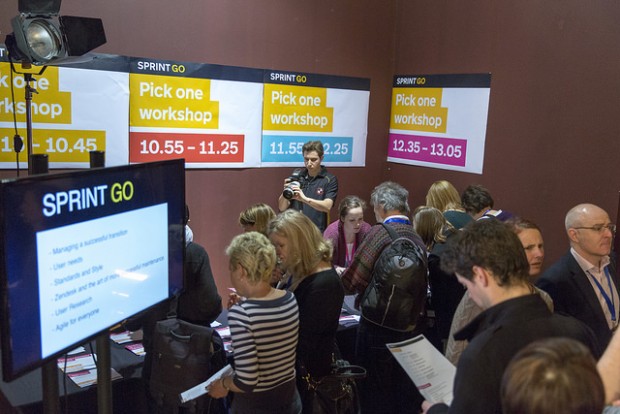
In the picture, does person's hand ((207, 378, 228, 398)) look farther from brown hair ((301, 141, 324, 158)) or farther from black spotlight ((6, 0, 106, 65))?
→ brown hair ((301, 141, 324, 158))

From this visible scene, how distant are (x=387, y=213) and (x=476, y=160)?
184 centimetres

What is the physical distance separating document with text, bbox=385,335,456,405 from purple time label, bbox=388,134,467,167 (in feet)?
10.1

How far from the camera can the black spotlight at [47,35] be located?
9.76ft

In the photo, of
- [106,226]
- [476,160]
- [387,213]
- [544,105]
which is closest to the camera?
[106,226]

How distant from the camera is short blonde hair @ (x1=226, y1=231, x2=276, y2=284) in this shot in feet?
7.38

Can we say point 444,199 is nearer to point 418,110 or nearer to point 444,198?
point 444,198

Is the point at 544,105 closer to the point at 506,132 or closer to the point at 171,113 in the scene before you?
the point at 506,132

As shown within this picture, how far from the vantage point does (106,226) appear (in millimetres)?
1656

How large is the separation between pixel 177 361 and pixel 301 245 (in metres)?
0.70

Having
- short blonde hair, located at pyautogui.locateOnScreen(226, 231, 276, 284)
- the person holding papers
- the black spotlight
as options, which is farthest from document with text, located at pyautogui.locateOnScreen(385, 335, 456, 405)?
the black spotlight

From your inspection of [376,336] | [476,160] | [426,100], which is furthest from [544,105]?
[376,336]

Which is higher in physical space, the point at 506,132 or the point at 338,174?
the point at 506,132

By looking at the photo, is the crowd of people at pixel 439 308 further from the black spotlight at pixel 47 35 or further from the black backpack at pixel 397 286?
the black spotlight at pixel 47 35

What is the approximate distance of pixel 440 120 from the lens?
516cm
